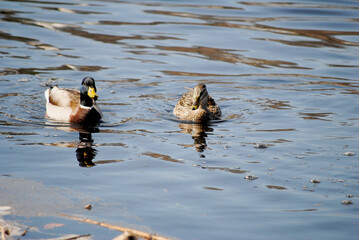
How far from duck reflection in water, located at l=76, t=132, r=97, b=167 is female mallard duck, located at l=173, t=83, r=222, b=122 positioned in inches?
91.4

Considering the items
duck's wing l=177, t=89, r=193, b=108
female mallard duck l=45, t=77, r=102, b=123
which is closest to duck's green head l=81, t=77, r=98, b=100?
female mallard duck l=45, t=77, r=102, b=123

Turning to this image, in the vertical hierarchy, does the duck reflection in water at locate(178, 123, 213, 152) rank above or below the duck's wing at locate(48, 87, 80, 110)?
A: below

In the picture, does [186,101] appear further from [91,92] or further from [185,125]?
[91,92]

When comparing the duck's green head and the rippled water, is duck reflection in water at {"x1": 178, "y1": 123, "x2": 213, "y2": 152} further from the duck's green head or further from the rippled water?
the duck's green head

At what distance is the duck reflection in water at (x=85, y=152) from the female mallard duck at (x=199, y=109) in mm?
2323

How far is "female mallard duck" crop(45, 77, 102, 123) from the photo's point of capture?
38.0 feet

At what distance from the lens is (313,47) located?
1819 centimetres

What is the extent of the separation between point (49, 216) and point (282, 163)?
11.7 feet

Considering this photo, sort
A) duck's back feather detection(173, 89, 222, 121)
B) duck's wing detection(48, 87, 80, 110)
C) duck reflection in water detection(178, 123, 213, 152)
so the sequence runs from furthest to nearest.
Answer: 1. duck's back feather detection(173, 89, 222, 121)
2. duck's wing detection(48, 87, 80, 110)
3. duck reflection in water detection(178, 123, 213, 152)

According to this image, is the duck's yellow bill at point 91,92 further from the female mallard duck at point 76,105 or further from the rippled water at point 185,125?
the rippled water at point 185,125

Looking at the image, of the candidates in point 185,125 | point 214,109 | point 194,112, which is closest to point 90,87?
point 185,125

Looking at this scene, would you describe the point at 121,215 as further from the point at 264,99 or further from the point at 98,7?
the point at 98,7

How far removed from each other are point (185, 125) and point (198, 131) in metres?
0.59

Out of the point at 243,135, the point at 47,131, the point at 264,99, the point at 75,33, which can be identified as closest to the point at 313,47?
the point at 264,99
